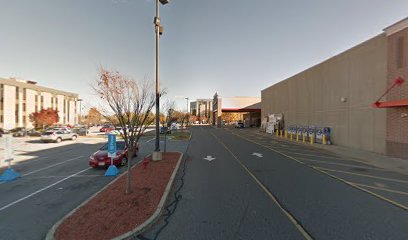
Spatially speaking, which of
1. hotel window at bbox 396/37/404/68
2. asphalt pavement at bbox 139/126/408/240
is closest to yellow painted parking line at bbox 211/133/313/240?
asphalt pavement at bbox 139/126/408/240

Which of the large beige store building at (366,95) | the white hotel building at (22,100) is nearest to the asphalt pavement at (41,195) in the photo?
the large beige store building at (366,95)

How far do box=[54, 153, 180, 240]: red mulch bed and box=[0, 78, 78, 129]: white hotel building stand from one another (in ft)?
171

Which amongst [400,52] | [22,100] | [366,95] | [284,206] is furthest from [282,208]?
[22,100]

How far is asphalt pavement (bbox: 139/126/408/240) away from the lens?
418cm

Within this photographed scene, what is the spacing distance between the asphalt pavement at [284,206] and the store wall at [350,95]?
295 inches

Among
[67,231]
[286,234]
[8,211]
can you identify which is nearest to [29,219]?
[8,211]

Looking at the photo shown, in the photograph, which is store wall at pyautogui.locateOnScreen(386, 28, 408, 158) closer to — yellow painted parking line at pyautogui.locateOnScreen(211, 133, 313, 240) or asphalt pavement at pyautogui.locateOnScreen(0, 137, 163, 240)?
yellow painted parking line at pyautogui.locateOnScreen(211, 133, 313, 240)

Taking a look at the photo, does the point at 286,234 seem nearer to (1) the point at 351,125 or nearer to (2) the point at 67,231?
(2) the point at 67,231

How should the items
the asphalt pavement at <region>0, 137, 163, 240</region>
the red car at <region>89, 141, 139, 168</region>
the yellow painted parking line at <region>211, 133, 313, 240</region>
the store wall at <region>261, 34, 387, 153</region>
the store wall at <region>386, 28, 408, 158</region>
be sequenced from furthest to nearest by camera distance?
the store wall at <region>261, 34, 387, 153</region>, the store wall at <region>386, 28, 408, 158</region>, the red car at <region>89, 141, 139, 168</region>, the asphalt pavement at <region>0, 137, 163, 240</region>, the yellow painted parking line at <region>211, 133, 313, 240</region>

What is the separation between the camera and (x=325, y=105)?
20.4 m

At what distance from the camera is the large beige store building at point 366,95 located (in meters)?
12.5

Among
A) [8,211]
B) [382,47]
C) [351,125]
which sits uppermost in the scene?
[382,47]

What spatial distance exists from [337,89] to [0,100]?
197 ft

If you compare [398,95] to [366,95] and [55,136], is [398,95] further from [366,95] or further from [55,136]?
[55,136]
